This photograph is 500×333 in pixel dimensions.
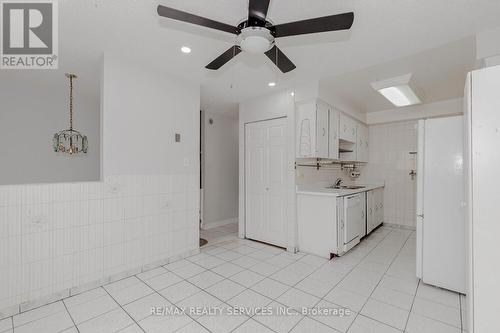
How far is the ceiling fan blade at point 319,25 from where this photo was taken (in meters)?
1.38

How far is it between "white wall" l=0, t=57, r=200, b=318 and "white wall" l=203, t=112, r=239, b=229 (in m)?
1.54

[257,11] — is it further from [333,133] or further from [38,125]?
[38,125]

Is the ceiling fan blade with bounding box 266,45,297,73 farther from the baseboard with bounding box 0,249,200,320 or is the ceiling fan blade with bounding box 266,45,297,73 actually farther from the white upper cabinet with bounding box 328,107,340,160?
the baseboard with bounding box 0,249,200,320

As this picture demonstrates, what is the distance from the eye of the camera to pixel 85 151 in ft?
12.2

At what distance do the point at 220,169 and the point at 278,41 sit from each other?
11.1 ft

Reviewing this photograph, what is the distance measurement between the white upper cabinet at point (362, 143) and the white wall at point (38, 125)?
4702 mm

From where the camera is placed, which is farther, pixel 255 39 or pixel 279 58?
pixel 279 58

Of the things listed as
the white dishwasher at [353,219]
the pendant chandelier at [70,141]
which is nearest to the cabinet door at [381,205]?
the white dishwasher at [353,219]

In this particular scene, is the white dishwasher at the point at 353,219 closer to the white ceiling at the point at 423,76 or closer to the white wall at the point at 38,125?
the white ceiling at the point at 423,76

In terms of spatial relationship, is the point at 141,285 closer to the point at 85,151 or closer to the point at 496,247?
the point at 85,151

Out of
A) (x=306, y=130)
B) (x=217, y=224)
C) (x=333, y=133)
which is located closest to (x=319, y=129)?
(x=306, y=130)

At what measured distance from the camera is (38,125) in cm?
345

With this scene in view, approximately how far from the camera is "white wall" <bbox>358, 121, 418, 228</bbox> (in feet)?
15.6

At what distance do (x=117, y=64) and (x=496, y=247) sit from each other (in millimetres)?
3531
